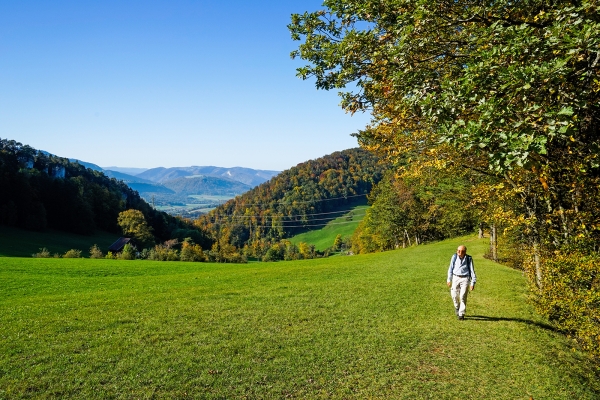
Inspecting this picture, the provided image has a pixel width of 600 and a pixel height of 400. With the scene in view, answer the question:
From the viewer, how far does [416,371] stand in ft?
29.6

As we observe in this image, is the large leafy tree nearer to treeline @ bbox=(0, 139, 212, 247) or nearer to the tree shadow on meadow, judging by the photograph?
the tree shadow on meadow

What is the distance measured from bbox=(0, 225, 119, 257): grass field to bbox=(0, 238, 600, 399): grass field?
56.1 meters

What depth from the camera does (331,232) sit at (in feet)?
525

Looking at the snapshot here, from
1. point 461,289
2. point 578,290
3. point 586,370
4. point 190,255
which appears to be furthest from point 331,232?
point 586,370

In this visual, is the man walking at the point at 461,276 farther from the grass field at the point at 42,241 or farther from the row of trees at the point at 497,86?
the grass field at the point at 42,241

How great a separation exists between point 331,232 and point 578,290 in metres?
150

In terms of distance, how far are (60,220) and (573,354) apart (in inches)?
4190

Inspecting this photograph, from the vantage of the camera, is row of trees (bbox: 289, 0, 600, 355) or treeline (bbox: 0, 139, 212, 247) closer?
row of trees (bbox: 289, 0, 600, 355)

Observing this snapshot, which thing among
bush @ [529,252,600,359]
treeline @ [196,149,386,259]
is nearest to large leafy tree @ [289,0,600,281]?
bush @ [529,252,600,359]

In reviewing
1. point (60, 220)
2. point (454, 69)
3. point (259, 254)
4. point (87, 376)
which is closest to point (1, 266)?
point (87, 376)

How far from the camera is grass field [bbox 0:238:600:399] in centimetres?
795

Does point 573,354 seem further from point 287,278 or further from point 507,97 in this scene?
point 287,278

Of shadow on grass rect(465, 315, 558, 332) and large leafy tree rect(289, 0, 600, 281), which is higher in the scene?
large leafy tree rect(289, 0, 600, 281)

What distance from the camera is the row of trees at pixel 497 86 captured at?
5.73m
